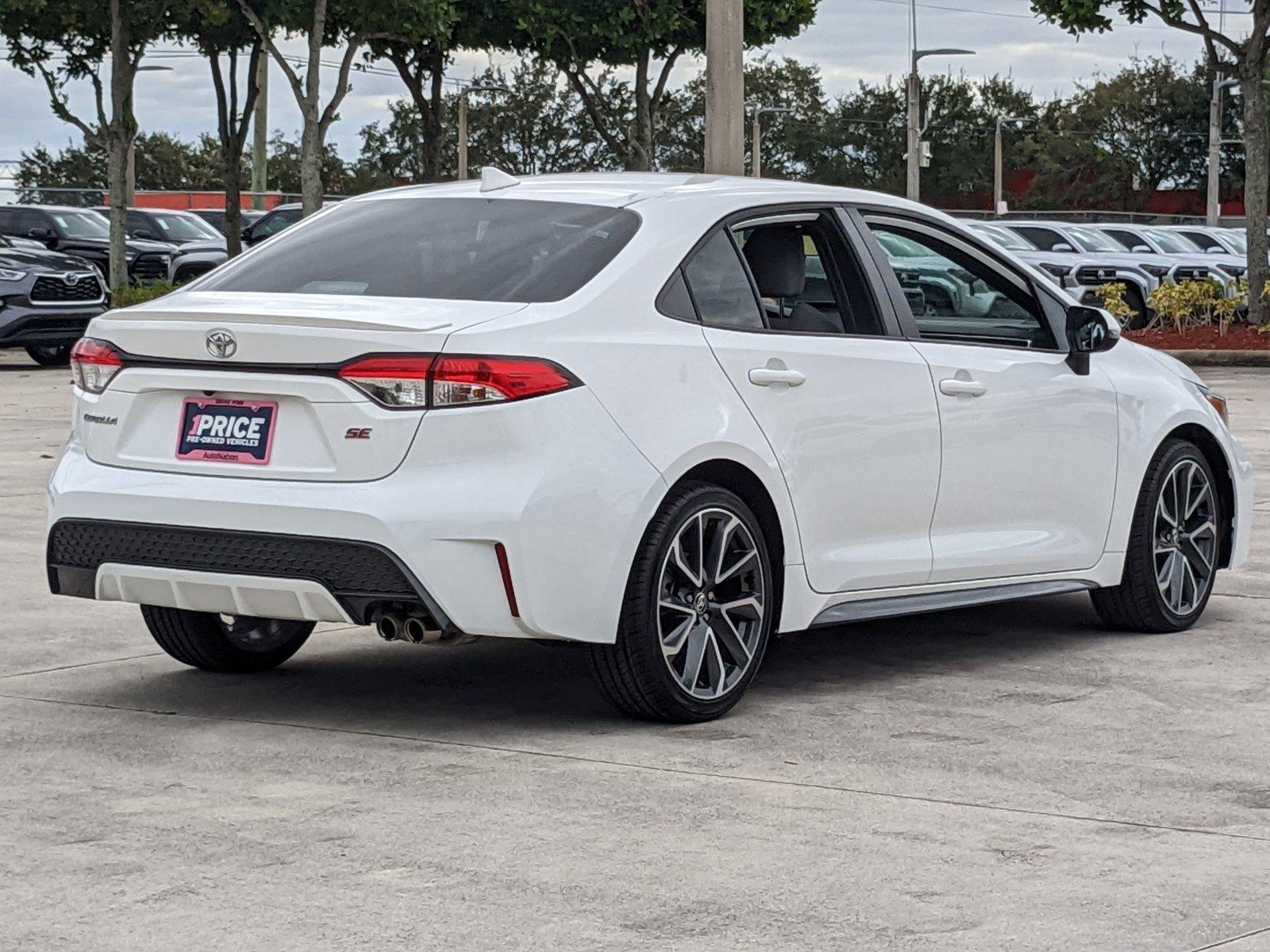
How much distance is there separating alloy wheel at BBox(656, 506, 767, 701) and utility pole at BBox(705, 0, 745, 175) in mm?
9126

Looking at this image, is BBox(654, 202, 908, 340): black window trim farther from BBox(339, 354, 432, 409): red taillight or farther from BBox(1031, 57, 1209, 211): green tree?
BBox(1031, 57, 1209, 211): green tree

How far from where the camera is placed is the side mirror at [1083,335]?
751 centimetres

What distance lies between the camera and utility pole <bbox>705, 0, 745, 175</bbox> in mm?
15148

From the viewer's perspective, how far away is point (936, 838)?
492cm

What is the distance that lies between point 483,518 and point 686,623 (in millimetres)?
758

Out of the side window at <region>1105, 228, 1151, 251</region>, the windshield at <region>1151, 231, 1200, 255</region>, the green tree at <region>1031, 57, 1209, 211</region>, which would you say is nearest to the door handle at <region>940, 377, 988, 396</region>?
the side window at <region>1105, 228, 1151, 251</region>

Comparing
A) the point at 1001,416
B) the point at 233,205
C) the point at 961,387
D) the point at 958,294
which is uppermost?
the point at 233,205

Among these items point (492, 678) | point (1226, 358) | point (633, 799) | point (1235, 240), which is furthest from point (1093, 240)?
point (633, 799)

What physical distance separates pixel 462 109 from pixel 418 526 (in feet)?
182

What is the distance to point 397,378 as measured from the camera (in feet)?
18.6

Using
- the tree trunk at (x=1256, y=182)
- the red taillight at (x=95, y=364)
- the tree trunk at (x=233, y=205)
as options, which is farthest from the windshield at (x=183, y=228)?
the red taillight at (x=95, y=364)

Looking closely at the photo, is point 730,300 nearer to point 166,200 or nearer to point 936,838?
point 936,838

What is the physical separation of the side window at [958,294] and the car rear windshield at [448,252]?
3.97ft

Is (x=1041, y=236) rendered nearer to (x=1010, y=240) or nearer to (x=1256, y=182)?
(x=1010, y=240)
